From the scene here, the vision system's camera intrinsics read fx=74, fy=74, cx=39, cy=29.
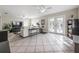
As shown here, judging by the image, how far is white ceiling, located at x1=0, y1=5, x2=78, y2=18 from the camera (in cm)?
189

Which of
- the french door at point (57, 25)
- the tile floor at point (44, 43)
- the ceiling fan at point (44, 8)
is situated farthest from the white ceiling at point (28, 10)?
the tile floor at point (44, 43)

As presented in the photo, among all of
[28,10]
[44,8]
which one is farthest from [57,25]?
[28,10]

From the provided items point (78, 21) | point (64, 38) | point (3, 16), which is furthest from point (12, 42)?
point (78, 21)

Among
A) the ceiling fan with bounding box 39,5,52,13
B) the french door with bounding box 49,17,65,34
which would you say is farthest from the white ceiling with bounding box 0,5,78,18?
the french door with bounding box 49,17,65,34

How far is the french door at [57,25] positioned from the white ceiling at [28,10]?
27 centimetres

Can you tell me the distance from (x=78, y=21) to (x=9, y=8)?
2.06 metres

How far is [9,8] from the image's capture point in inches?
75.0

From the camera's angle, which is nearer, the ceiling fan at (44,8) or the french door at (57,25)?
the ceiling fan at (44,8)

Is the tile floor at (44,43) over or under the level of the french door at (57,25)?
under

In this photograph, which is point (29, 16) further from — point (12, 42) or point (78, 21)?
point (78, 21)

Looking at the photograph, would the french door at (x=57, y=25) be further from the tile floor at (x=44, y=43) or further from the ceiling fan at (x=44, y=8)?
the ceiling fan at (x=44, y=8)

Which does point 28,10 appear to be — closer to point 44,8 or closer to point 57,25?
point 44,8

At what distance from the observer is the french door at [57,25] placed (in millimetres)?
2244

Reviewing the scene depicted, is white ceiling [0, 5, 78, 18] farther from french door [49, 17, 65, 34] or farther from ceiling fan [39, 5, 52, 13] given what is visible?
french door [49, 17, 65, 34]
